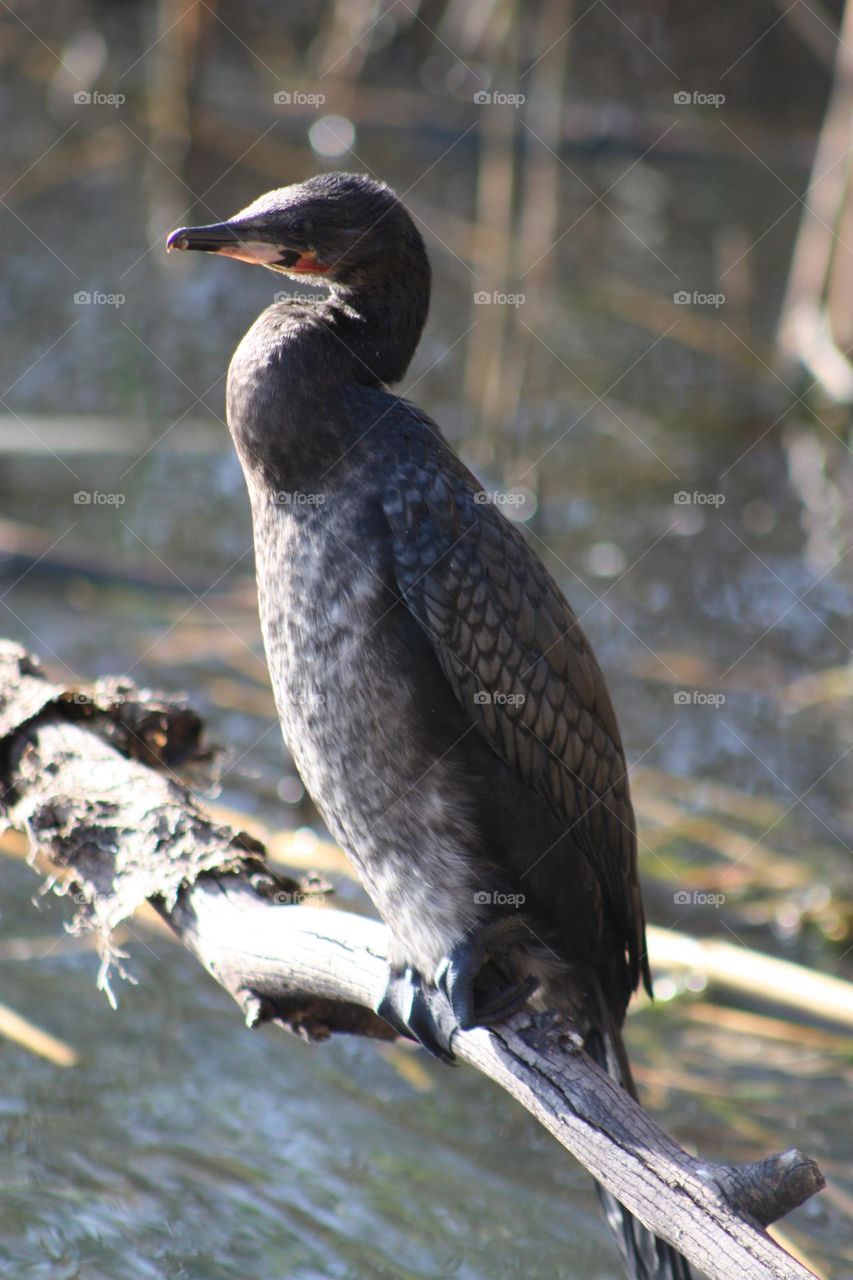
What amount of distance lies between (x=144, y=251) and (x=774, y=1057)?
722cm

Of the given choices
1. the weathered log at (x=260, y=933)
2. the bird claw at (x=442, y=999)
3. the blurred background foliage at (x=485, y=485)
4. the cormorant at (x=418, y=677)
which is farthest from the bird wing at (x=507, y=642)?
the blurred background foliage at (x=485, y=485)

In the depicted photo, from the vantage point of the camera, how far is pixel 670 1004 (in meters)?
4.95

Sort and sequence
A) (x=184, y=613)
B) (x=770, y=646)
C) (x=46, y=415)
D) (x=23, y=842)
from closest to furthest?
(x=23, y=842)
(x=184, y=613)
(x=770, y=646)
(x=46, y=415)

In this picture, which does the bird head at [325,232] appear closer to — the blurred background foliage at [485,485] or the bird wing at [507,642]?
the bird wing at [507,642]

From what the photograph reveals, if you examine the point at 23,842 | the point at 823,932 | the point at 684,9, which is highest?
the point at 684,9

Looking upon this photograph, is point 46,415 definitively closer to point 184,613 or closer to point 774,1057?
point 184,613

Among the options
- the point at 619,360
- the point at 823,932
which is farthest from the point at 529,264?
the point at 823,932

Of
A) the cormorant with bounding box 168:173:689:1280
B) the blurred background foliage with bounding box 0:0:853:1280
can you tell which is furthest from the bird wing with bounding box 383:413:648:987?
the blurred background foliage with bounding box 0:0:853:1280

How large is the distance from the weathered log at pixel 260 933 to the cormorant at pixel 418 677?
0.17 m

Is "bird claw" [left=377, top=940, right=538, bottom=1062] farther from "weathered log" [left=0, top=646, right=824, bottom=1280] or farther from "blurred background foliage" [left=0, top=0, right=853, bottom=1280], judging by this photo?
"blurred background foliage" [left=0, top=0, right=853, bottom=1280]

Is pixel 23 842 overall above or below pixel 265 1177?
above

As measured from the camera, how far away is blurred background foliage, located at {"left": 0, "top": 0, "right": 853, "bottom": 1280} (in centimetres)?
434

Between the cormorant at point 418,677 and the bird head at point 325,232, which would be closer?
the cormorant at point 418,677

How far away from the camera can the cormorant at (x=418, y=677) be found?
305 centimetres
